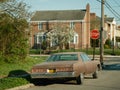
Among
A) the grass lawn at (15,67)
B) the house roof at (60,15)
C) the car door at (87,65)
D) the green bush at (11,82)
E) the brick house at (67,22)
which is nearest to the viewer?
the green bush at (11,82)

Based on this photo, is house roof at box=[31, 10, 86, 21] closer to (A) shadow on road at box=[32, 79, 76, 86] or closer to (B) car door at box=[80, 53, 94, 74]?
(B) car door at box=[80, 53, 94, 74]

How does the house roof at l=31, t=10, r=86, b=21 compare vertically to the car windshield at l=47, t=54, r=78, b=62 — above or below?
above

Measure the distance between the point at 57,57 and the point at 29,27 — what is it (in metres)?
7.06

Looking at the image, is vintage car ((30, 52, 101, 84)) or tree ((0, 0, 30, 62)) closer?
vintage car ((30, 52, 101, 84))

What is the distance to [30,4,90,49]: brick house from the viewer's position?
7506 cm

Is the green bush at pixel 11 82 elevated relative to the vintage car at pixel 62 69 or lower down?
lower down

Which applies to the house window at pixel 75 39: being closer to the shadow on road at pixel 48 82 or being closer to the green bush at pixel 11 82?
the shadow on road at pixel 48 82

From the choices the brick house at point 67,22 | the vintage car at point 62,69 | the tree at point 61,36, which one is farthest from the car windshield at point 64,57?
the brick house at point 67,22

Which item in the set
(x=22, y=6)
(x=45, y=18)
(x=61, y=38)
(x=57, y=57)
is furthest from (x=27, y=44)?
(x=45, y=18)

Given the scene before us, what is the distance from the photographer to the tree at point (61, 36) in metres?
71.9

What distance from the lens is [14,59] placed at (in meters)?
26.5

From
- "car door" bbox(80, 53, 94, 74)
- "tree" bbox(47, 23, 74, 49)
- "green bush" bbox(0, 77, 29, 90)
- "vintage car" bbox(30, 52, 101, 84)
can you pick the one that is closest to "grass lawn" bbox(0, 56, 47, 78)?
"green bush" bbox(0, 77, 29, 90)

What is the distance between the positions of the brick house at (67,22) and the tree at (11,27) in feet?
155

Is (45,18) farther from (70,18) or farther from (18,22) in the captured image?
(18,22)
